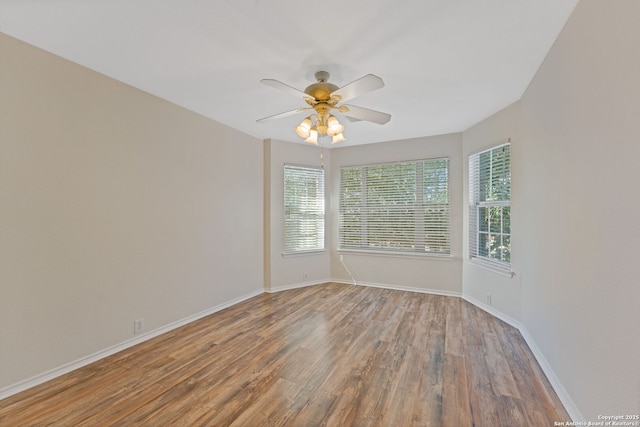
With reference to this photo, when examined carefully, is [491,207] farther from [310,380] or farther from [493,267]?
[310,380]

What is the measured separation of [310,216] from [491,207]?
283 cm

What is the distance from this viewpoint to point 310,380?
213 centimetres

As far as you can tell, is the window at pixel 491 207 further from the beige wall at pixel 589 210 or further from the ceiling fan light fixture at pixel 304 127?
the ceiling fan light fixture at pixel 304 127

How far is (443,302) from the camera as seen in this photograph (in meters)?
3.97

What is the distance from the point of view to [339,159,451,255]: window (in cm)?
439

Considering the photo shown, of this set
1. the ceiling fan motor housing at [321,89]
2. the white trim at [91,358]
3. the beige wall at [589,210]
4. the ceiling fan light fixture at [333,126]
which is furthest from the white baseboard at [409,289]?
Result: the ceiling fan motor housing at [321,89]

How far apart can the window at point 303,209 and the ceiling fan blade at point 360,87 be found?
104 inches

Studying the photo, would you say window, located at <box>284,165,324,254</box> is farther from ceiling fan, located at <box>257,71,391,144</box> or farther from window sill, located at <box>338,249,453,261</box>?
ceiling fan, located at <box>257,71,391,144</box>

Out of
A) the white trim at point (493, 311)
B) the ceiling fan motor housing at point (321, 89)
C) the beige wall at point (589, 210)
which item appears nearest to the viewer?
the beige wall at point (589, 210)

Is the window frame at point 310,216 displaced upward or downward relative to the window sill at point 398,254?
upward

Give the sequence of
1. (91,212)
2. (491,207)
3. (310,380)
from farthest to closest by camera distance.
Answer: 1. (491,207)
2. (91,212)
3. (310,380)

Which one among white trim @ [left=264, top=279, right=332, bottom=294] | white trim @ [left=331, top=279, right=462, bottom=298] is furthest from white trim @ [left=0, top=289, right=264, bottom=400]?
white trim @ [left=331, top=279, right=462, bottom=298]

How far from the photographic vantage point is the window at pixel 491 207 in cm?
330

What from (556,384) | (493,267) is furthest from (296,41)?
(493,267)
